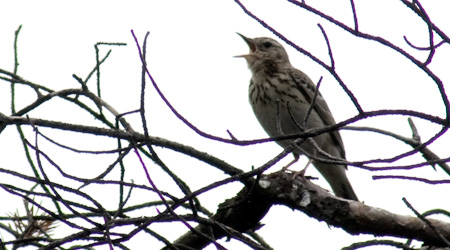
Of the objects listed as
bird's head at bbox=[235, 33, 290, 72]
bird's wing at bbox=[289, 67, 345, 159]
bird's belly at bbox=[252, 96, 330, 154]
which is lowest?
bird's belly at bbox=[252, 96, 330, 154]

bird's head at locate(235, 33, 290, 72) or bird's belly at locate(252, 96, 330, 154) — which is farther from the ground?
bird's head at locate(235, 33, 290, 72)

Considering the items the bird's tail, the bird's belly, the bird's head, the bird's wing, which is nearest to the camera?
the bird's belly

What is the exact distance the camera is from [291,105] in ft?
24.8

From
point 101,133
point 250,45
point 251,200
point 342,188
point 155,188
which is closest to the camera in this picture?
point 155,188

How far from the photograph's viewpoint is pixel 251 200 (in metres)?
4.94

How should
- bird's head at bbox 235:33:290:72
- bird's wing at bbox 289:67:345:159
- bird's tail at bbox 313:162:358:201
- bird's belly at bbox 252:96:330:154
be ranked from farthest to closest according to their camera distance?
bird's head at bbox 235:33:290:72 < bird's tail at bbox 313:162:358:201 < bird's wing at bbox 289:67:345:159 < bird's belly at bbox 252:96:330:154

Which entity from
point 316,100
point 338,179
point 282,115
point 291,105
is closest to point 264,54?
point 316,100

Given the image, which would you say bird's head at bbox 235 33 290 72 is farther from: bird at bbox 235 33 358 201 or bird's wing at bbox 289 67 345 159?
bird's wing at bbox 289 67 345 159

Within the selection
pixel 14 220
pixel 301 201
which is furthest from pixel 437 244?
pixel 14 220

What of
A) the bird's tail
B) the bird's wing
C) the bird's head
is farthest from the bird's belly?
the bird's head

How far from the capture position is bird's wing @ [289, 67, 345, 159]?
7809 mm

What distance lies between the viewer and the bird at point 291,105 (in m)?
7.49

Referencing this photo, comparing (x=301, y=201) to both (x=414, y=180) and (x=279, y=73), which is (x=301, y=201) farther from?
(x=279, y=73)

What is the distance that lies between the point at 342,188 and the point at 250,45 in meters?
2.22
